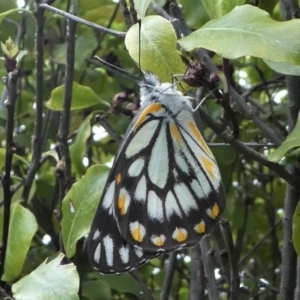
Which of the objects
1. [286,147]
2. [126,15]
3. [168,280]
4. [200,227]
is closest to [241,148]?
[286,147]

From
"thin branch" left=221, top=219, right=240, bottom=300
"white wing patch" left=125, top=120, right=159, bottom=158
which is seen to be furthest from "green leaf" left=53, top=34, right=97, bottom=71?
"thin branch" left=221, top=219, right=240, bottom=300

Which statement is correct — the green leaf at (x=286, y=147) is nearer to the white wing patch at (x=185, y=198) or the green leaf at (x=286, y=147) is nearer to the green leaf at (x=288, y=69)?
the green leaf at (x=288, y=69)

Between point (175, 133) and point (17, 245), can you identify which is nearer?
point (17, 245)

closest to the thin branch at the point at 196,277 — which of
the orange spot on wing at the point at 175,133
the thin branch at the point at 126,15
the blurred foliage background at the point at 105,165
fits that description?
the blurred foliage background at the point at 105,165

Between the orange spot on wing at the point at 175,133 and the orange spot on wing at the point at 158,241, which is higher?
the orange spot on wing at the point at 175,133

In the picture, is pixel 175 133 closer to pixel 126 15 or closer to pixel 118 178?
pixel 118 178

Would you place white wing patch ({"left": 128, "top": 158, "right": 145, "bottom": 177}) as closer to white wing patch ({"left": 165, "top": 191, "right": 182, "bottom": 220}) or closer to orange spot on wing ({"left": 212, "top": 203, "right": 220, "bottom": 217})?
white wing patch ({"left": 165, "top": 191, "right": 182, "bottom": 220})
